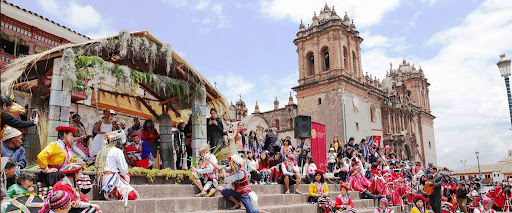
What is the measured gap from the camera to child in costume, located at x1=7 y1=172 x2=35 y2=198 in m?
4.58

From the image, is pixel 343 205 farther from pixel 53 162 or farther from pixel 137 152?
pixel 53 162

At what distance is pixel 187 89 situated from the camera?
30.0 feet

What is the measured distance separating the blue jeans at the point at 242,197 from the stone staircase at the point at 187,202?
13 cm

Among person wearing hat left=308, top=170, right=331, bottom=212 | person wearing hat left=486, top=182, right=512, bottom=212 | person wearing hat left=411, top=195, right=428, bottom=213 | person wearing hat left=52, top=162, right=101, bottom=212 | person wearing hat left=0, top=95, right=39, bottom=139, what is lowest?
person wearing hat left=486, top=182, right=512, bottom=212

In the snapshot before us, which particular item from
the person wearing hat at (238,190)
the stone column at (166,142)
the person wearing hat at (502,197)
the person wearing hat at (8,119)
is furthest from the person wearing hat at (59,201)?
the person wearing hat at (502,197)

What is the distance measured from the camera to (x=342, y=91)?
106 ft

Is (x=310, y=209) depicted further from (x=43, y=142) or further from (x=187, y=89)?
(x=43, y=142)

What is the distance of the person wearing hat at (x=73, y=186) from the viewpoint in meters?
4.86

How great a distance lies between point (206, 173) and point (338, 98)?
2630 cm

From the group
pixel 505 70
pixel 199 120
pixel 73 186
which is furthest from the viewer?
Answer: pixel 505 70

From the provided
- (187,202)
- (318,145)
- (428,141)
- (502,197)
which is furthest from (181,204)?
(428,141)

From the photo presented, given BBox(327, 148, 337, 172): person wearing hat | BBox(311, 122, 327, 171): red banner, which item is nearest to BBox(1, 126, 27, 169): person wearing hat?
BBox(327, 148, 337, 172): person wearing hat

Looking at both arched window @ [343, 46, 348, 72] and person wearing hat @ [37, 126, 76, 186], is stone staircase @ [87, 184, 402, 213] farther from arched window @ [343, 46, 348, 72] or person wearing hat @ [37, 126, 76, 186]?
arched window @ [343, 46, 348, 72]

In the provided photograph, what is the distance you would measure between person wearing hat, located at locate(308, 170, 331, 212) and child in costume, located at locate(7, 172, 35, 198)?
6.66m
